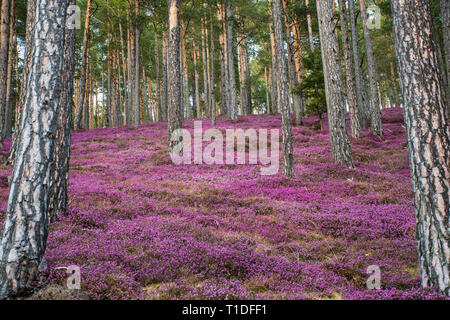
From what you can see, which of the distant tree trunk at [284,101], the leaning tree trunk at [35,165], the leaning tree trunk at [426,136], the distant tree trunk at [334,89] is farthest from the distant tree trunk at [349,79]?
the leaning tree trunk at [35,165]

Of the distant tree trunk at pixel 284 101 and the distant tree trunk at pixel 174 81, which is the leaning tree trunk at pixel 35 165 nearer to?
the distant tree trunk at pixel 284 101

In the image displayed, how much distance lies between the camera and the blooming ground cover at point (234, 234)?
3.66 metres

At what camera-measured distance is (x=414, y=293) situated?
10.7 ft

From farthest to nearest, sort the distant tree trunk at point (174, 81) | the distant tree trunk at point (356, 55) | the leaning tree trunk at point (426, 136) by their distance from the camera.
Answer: the distant tree trunk at point (356, 55) → the distant tree trunk at point (174, 81) → the leaning tree trunk at point (426, 136)

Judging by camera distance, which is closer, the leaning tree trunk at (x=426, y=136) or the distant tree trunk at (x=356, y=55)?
the leaning tree trunk at (x=426, y=136)

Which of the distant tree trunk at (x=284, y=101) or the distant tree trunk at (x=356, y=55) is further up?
the distant tree trunk at (x=356, y=55)

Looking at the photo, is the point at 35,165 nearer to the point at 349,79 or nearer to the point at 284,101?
the point at 284,101

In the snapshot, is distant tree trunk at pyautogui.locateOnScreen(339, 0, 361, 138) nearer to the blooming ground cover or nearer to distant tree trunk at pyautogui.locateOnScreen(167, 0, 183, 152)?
the blooming ground cover

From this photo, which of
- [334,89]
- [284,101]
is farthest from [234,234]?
[334,89]

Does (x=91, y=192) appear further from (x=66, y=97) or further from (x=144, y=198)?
(x=66, y=97)

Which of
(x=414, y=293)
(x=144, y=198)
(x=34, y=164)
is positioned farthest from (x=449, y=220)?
(x=144, y=198)

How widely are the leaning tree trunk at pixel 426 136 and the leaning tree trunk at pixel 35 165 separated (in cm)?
482

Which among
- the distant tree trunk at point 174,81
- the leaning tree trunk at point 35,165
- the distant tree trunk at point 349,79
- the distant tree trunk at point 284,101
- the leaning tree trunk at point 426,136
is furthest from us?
the distant tree trunk at point 349,79

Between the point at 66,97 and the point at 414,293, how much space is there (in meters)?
7.11
